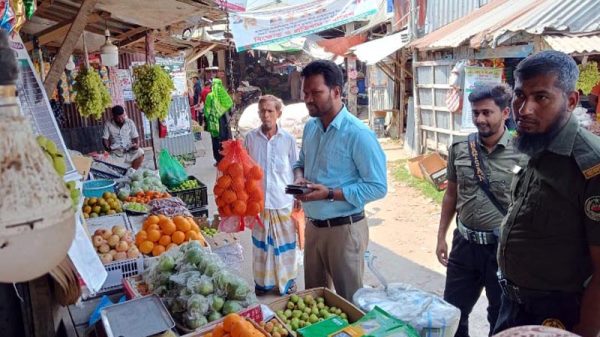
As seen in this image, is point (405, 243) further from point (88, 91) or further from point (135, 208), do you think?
point (88, 91)

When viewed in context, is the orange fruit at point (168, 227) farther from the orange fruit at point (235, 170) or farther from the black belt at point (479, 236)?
the black belt at point (479, 236)

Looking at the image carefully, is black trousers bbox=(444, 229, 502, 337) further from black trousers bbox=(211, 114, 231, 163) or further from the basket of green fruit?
black trousers bbox=(211, 114, 231, 163)

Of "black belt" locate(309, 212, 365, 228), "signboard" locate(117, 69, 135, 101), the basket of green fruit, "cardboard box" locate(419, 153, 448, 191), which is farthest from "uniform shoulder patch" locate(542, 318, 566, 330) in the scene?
"signboard" locate(117, 69, 135, 101)

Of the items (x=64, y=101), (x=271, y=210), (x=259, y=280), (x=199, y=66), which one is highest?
(x=199, y=66)

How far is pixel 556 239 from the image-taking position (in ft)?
6.59

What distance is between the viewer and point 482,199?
121 inches

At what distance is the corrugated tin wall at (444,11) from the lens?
10406 millimetres

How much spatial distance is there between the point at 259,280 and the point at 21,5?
10.8ft

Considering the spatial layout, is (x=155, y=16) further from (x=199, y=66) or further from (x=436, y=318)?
(x=199, y=66)

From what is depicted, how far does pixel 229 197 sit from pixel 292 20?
670cm

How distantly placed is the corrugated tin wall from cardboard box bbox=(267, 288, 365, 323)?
30.9 feet

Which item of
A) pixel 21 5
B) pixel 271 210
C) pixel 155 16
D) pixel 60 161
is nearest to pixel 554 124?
pixel 60 161

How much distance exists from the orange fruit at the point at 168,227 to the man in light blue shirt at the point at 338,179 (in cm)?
121

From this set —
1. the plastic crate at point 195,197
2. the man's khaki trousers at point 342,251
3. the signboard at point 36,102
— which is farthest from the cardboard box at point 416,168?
the signboard at point 36,102
